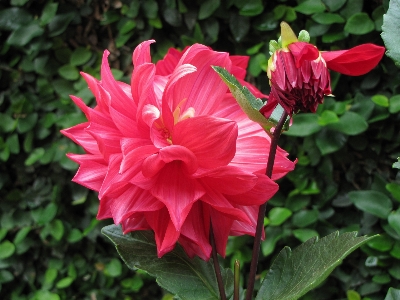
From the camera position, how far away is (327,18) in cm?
91

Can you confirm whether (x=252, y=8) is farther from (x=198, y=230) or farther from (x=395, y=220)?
(x=198, y=230)

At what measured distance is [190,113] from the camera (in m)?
0.39

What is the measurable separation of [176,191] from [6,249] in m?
0.98

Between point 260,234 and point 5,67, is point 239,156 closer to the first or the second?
point 260,234

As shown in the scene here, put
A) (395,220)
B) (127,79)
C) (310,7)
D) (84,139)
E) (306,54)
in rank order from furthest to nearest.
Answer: (127,79)
(310,7)
(395,220)
(84,139)
(306,54)

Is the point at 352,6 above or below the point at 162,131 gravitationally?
below

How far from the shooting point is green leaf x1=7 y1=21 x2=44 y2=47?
109cm

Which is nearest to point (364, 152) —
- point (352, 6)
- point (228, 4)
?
point (352, 6)

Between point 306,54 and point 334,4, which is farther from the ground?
point 306,54

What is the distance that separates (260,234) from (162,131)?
0.11 m

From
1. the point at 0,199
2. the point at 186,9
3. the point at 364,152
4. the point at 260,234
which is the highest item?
the point at 260,234

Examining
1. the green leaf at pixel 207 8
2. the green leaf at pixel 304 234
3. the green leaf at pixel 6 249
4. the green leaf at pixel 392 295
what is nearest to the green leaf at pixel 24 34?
the green leaf at pixel 207 8

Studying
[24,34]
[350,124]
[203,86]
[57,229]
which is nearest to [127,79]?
[24,34]

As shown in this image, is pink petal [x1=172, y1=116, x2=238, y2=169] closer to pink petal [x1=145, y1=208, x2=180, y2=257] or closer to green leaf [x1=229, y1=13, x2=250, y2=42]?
pink petal [x1=145, y1=208, x2=180, y2=257]
